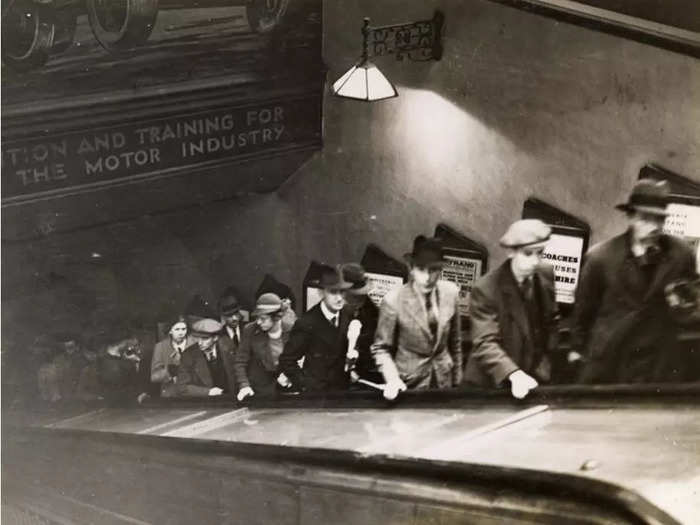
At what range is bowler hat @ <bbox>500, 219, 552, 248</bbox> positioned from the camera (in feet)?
8.23

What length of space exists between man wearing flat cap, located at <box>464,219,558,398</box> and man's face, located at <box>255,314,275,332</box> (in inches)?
28.5

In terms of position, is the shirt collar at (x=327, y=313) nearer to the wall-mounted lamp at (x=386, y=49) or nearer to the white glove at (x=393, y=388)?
the white glove at (x=393, y=388)

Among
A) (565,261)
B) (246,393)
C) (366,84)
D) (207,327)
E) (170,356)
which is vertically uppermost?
(366,84)

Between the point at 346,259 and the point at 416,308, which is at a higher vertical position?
the point at 346,259

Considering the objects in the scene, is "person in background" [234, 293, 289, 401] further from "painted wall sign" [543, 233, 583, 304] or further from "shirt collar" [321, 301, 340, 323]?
"painted wall sign" [543, 233, 583, 304]

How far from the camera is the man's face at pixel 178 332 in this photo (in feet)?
9.73

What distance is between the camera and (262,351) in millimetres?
2943

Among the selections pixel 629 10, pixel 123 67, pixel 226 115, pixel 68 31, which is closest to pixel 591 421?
pixel 629 10

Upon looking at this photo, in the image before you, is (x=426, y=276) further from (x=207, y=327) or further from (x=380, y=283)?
(x=207, y=327)

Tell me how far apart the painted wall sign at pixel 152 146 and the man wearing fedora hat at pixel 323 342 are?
502 millimetres

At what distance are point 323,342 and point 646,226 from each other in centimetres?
110

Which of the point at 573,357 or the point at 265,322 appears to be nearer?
the point at 573,357

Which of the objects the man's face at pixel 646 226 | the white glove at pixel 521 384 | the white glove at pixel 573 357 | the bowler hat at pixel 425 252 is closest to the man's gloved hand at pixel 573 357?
the white glove at pixel 573 357

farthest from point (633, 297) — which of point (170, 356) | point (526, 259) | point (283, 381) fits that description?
point (170, 356)
